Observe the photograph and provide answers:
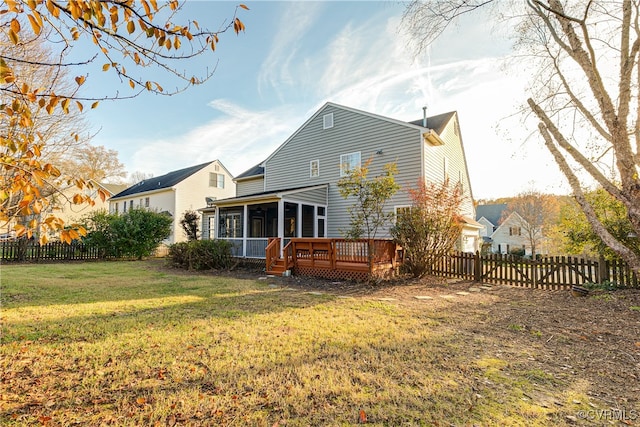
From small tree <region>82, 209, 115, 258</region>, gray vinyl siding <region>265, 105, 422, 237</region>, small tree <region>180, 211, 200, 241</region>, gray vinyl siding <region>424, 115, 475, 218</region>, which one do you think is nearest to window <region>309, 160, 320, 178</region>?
gray vinyl siding <region>265, 105, 422, 237</region>

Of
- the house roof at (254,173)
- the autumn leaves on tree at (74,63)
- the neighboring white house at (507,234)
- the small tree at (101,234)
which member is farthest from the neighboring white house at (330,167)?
the neighboring white house at (507,234)

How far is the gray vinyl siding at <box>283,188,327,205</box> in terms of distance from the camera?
1338cm

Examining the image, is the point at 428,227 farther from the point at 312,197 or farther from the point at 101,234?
the point at 101,234

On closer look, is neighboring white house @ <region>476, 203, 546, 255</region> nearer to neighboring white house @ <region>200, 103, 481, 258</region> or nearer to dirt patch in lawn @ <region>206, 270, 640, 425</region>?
neighboring white house @ <region>200, 103, 481, 258</region>

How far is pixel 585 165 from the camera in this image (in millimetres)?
8742

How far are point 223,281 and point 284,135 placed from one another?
1131 centimetres

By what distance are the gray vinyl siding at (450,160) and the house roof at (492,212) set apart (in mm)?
28307

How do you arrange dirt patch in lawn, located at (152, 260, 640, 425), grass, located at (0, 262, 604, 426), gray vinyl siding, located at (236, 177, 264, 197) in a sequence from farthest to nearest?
gray vinyl siding, located at (236, 177, 264, 197)
dirt patch in lawn, located at (152, 260, 640, 425)
grass, located at (0, 262, 604, 426)

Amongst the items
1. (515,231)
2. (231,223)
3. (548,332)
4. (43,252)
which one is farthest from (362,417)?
(515,231)

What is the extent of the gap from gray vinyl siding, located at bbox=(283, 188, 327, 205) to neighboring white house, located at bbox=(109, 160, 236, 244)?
12970mm

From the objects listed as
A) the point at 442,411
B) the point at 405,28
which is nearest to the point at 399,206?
the point at 405,28

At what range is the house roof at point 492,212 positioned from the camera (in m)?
44.3

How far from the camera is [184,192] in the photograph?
1005 inches

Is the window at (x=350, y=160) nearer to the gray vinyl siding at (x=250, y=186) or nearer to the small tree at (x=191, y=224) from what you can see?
the gray vinyl siding at (x=250, y=186)
